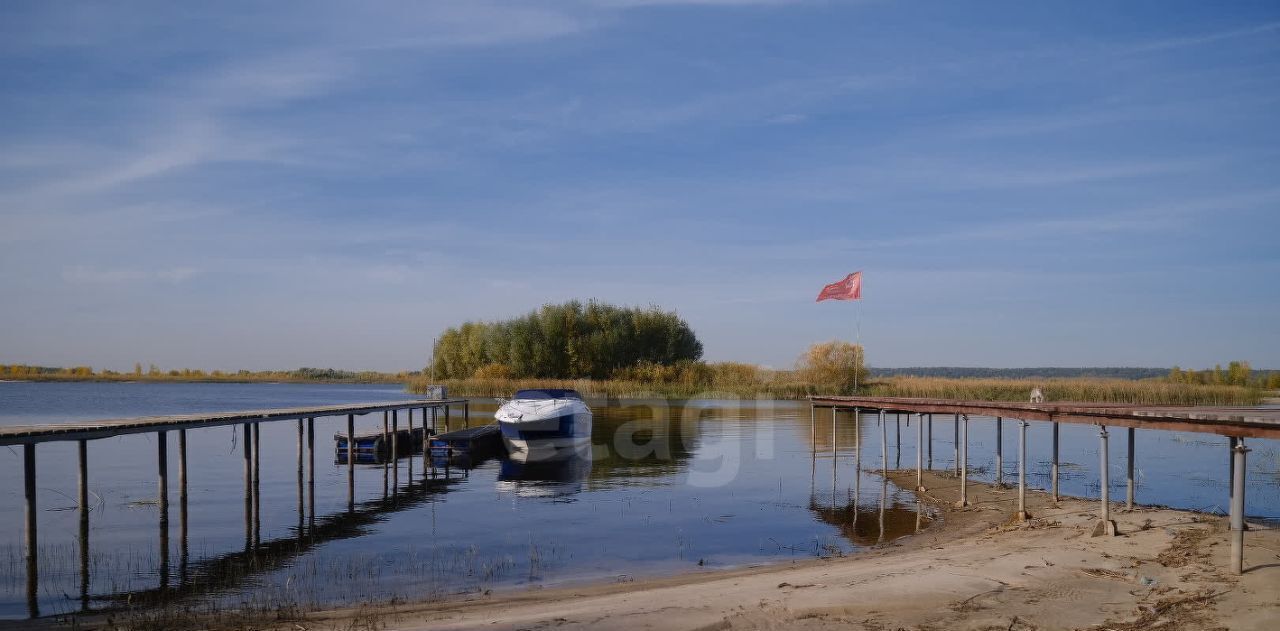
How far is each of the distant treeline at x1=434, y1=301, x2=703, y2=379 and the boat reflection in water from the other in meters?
38.2

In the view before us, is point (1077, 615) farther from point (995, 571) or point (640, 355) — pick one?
point (640, 355)

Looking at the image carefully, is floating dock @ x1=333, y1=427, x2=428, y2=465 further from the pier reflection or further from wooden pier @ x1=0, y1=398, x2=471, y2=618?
the pier reflection

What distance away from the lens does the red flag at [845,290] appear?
28.0 m

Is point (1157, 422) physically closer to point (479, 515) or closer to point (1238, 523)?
point (1238, 523)

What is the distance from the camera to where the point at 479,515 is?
19438mm

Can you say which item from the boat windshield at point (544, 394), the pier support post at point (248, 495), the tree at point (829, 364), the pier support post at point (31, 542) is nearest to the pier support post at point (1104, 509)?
the pier support post at point (248, 495)

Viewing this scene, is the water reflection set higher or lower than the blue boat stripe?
lower

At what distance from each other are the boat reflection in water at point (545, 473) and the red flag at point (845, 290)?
931 centimetres

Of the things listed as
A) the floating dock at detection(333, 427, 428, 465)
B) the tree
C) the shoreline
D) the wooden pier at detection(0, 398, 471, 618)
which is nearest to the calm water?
the wooden pier at detection(0, 398, 471, 618)

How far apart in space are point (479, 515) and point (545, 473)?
24.6 feet

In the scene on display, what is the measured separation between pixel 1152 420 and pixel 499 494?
1483cm

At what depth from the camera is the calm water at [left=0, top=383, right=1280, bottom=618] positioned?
1331cm

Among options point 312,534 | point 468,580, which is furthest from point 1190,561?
point 312,534

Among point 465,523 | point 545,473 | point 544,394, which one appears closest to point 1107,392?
point 544,394
